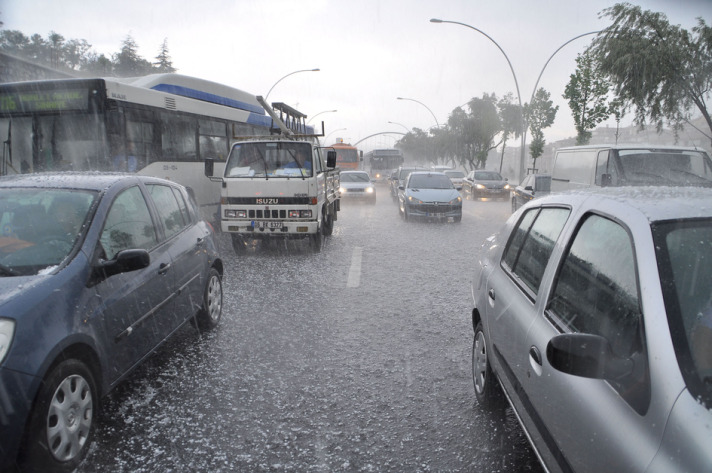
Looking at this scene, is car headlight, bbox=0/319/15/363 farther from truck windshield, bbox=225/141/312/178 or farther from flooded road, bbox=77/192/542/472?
truck windshield, bbox=225/141/312/178

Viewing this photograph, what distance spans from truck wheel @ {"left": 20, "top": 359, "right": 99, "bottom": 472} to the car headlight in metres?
0.24

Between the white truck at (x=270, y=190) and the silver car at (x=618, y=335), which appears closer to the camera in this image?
the silver car at (x=618, y=335)

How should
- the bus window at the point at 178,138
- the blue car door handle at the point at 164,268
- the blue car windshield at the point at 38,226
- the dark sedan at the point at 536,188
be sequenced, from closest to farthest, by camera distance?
1. the blue car windshield at the point at 38,226
2. the blue car door handle at the point at 164,268
3. the bus window at the point at 178,138
4. the dark sedan at the point at 536,188

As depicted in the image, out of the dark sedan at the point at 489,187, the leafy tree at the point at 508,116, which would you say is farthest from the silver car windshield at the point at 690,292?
the leafy tree at the point at 508,116

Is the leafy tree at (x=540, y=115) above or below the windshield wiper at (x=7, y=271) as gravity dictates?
above

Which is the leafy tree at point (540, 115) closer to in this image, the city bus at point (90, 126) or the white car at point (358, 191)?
the white car at point (358, 191)

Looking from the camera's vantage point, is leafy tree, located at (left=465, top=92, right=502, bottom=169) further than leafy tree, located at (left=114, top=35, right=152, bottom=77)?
No

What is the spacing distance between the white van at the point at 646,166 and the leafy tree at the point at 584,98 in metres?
15.6

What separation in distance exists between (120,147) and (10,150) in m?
1.76

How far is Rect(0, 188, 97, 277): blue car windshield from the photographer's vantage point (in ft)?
10.2

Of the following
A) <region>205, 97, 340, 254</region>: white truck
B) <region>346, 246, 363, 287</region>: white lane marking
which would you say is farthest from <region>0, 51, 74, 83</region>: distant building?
<region>346, 246, 363, 287</region>: white lane marking

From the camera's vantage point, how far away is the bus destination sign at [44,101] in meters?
9.36

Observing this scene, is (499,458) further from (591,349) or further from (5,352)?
(5,352)

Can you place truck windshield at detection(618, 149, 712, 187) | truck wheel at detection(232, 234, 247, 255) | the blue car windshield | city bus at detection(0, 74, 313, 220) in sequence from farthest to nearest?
truck wheel at detection(232, 234, 247, 255), truck windshield at detection(618, 149, 712, 187), city bus at detection(0, 74, 313, 220), the blue car windshield
